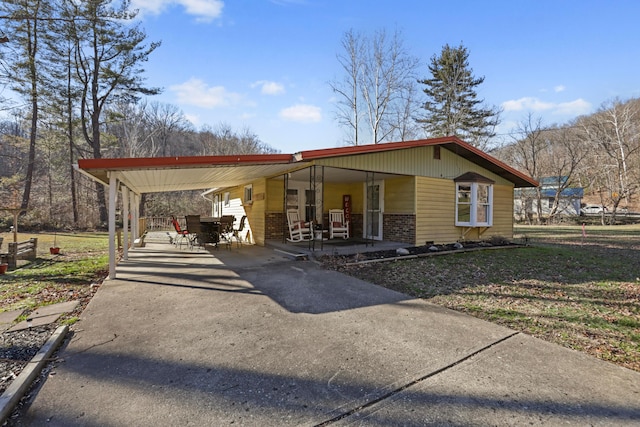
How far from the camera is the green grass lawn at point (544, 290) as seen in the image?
3.44 m

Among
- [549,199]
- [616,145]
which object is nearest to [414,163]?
[616,145]

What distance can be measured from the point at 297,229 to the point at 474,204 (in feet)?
19.7

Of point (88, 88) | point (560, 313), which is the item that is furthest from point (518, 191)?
point (88, 88)

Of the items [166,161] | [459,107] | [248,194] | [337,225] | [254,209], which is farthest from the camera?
[459,107]

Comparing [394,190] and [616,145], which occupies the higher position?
[616,145]

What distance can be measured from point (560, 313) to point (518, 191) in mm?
30914

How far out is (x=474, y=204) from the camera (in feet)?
33.8

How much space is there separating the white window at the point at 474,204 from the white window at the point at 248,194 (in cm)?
739

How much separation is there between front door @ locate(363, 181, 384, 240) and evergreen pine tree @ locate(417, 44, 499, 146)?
15.8 metres

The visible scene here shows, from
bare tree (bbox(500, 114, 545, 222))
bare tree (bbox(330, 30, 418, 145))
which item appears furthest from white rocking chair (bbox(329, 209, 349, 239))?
bare tree (bbox(500, 114, 545, 222))

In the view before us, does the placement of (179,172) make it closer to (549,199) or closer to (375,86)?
(375,86)

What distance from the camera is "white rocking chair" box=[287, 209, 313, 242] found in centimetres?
977

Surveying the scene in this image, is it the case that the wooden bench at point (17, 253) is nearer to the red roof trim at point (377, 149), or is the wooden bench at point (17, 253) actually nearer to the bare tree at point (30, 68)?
the red roof trim at point (377, 149)

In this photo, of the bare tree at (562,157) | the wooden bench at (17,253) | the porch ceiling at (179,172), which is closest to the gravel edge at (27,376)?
the porch ceiling at (179,172)
